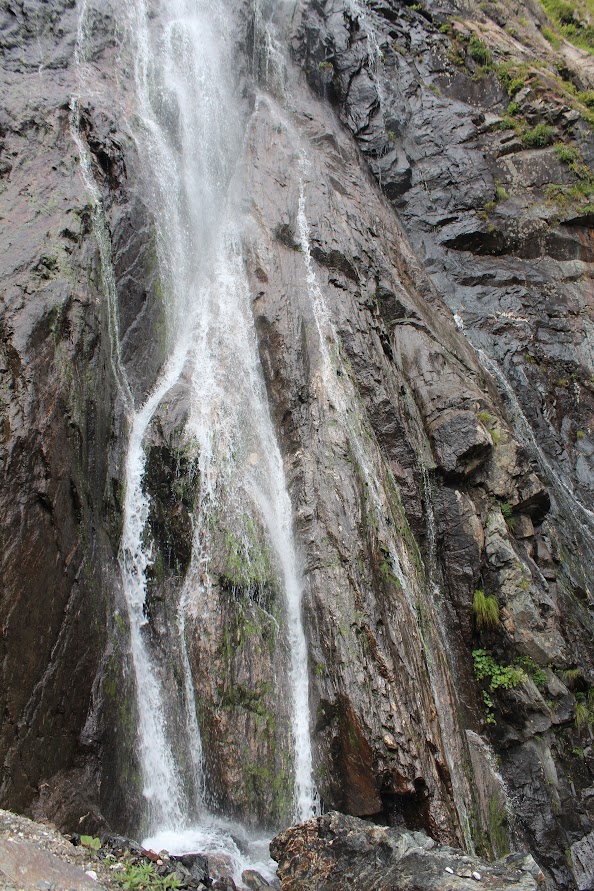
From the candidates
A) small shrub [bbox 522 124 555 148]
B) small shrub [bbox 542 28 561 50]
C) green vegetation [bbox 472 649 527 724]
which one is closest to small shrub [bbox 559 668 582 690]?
green vegetation [bbox 472 649 527 724]

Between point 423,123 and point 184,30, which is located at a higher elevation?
point 184,30

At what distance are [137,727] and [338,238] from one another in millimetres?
9747

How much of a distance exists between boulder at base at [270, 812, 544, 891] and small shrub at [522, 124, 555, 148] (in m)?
18.3

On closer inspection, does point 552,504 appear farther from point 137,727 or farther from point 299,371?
point 137,727

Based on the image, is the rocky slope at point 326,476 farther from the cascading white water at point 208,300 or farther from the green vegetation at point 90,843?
the green vegetation at point 90,843

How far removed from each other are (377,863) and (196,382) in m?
7.27

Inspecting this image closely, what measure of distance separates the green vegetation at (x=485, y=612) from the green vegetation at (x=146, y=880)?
19.3 ft

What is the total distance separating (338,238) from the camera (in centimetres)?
1270

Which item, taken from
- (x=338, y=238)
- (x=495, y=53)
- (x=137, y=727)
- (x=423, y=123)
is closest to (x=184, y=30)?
(x=423, y=123)

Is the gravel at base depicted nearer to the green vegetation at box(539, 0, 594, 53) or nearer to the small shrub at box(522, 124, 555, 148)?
the small shrub at box(522, 124, 555, 148)

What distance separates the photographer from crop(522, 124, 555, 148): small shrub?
17.8 metres

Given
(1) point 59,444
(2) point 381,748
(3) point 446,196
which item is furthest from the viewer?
(3) point 446,196

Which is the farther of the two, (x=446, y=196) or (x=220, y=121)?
(x=446, y=196)

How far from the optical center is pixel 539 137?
1783 cm
